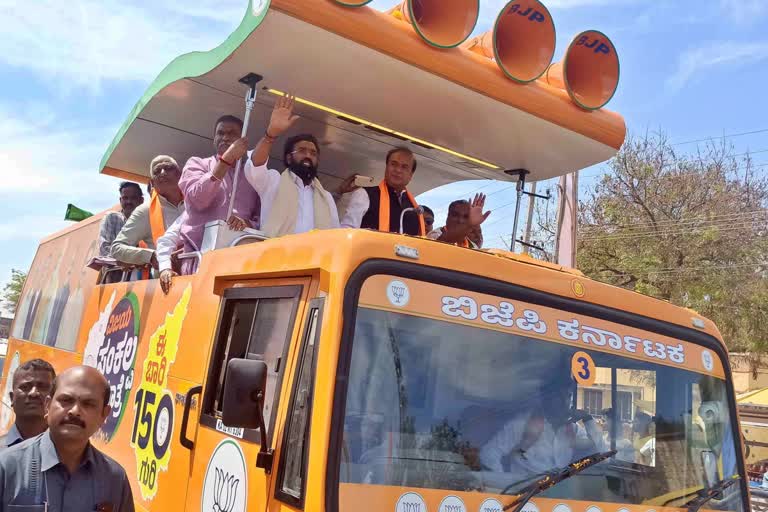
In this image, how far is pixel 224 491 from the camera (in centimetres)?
303

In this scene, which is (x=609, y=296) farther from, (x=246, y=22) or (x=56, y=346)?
(x=56, y=346)

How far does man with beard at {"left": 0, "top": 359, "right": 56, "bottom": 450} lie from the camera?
339 centimetres

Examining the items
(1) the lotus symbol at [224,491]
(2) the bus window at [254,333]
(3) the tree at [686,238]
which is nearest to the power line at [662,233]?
(3) the tree at [686,238]

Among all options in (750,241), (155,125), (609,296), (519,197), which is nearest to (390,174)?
(519,197)

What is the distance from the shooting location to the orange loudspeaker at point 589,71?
183 inches

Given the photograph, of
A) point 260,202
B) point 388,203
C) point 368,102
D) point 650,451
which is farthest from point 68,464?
point 388,203

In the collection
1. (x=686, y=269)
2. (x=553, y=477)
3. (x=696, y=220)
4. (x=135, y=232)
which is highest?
(x=696, y=220)

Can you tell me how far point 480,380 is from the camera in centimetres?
286

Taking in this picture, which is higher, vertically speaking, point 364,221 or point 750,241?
point 750,241

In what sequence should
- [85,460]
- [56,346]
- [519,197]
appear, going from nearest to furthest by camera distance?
[85,460] → [519,197] → [56,346]

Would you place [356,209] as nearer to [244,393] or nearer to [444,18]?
[444,18]

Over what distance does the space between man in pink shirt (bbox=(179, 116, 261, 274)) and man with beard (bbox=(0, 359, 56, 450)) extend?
3.34 feet

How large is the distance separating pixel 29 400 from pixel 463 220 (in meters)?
3.06

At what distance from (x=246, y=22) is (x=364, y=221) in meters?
1.70
